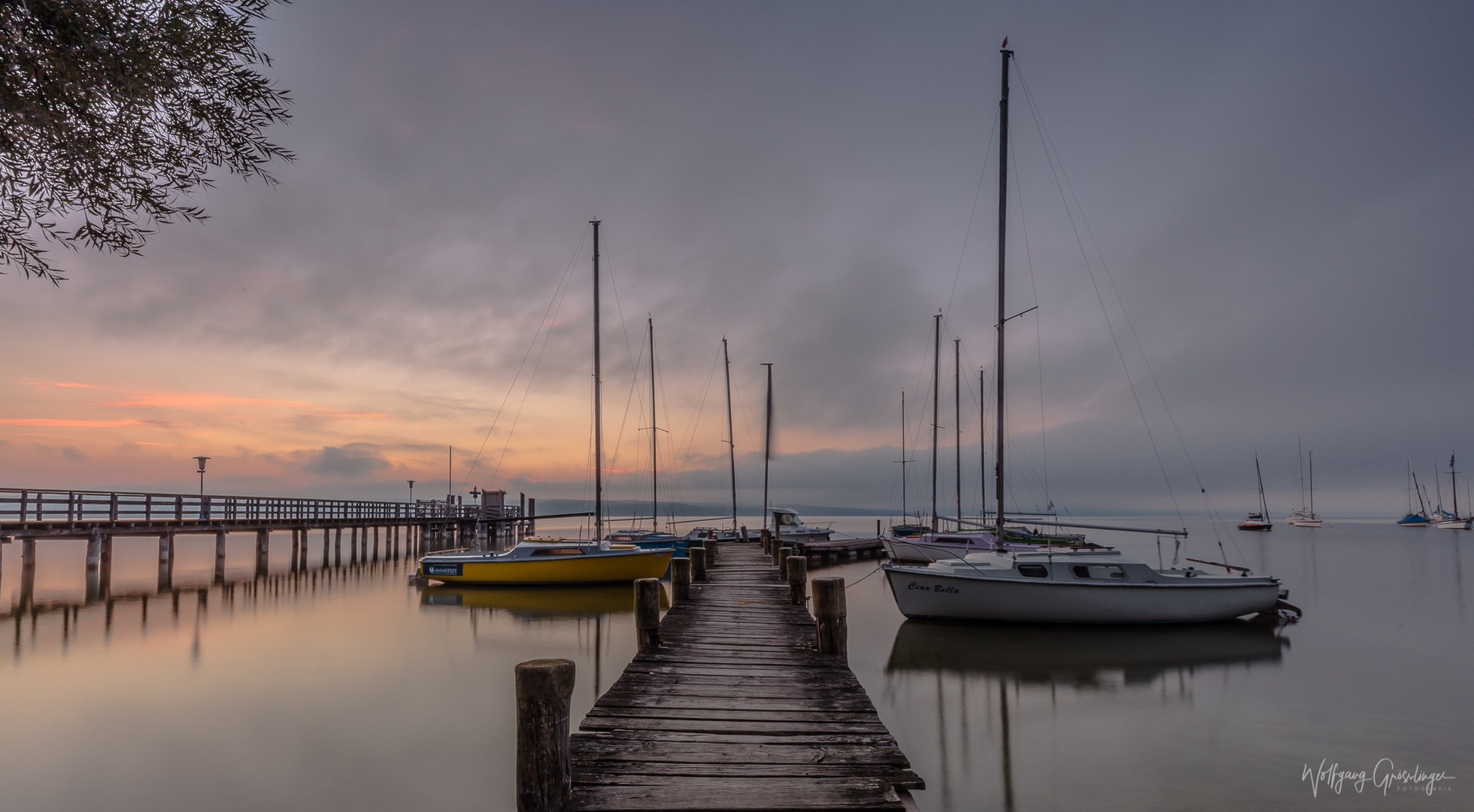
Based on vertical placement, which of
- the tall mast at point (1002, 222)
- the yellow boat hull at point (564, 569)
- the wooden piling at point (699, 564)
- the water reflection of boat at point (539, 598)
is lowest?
the water reflection of boat at point (539, 598)

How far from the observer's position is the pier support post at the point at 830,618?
8.95 m

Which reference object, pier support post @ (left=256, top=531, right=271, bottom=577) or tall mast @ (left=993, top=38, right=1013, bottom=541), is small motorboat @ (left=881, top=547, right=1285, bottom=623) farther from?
pier support post @ (left=256, top=531, right=271, bottom=577)

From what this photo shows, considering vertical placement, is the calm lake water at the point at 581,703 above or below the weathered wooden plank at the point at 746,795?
below

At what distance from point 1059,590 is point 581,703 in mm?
10727

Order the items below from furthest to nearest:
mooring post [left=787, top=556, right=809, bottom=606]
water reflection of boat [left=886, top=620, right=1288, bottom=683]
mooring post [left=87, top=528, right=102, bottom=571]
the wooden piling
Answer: mooring post [left=87, top=528, right=102, bottom=571], the wooden piling, water reflection of boat [left=886, top=620, right=1288, bottom=683], mooring post [left=787, top=556, right=809, bottom=606]

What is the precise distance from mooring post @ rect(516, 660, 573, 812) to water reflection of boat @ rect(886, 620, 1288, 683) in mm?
10456

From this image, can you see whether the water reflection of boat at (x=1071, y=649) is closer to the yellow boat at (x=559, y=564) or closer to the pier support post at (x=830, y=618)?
the pier support post at (x=830, y=618)

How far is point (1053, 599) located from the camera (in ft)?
52.5

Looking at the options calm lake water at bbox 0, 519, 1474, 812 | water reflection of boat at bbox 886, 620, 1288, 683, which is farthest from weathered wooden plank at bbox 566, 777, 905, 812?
water reflection of boat at bbox 886, 620, 1288, 683

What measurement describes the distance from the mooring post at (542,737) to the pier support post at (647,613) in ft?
13.9

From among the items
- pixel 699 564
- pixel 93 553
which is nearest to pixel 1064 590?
pixel 699 564

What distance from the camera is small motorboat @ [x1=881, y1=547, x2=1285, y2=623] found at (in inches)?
628

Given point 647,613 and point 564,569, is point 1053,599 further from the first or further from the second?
point 564,569

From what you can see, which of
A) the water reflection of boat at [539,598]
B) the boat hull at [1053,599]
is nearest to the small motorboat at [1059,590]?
the boat hull at [1053,599]
